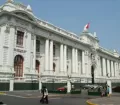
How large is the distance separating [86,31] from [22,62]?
97.8ft

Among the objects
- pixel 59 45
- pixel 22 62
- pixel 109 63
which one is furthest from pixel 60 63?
pixel 109 63

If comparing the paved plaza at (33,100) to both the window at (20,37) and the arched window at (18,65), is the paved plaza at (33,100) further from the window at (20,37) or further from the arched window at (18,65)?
the window at (20,37)

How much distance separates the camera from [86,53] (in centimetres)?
6178

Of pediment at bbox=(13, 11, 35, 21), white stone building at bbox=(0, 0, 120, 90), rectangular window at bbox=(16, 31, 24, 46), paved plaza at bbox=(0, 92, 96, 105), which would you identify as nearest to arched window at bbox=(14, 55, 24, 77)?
white stone building at bbox=(0, 0, 120, 90)

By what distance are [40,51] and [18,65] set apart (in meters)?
8.98

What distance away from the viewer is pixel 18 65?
37.8 metres

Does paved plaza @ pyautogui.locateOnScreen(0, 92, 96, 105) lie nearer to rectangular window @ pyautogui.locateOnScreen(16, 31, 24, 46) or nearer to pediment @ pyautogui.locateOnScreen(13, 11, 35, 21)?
rectangular window @ pyautogui.locateOnScreen(16, 31, 24, 46)

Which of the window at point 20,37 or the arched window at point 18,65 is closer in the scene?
the arched window at point 18,65

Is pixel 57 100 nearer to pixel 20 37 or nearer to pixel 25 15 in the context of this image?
pixel 20 37

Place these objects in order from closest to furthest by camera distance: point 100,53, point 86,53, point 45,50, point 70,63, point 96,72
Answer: point 45,50, point 70,63, point 86,53, point 96,72, point 100,53

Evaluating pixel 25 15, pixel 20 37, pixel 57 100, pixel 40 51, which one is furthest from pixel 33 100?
pixel 40 51

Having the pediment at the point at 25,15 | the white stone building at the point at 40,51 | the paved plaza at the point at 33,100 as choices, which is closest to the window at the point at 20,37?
the white stone building at the point at 40,51

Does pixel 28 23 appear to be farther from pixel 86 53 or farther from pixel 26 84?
pixel 86 53

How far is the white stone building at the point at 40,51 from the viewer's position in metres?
35.6
